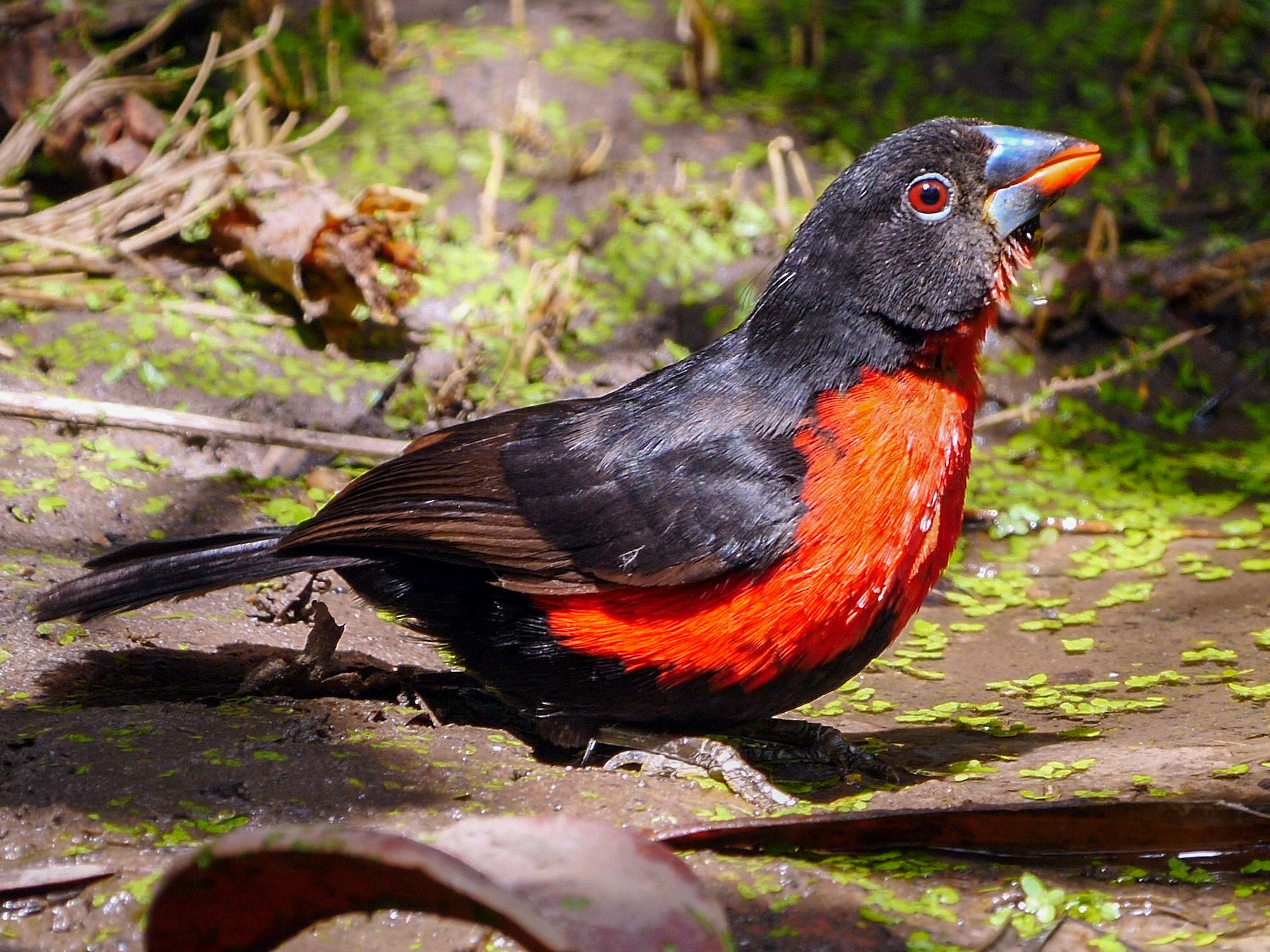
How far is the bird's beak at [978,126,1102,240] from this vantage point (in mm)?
3355

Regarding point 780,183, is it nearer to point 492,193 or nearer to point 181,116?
point 492,193

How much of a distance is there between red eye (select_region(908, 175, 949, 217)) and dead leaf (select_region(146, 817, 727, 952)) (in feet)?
5.84

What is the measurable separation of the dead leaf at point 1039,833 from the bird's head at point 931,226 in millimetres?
1177

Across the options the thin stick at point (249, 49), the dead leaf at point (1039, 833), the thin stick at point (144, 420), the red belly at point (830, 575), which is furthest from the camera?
the thin stick at point (249, 49)

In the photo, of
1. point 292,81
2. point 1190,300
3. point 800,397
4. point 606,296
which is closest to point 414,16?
point 292,81

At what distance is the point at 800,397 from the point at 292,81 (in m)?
4.29

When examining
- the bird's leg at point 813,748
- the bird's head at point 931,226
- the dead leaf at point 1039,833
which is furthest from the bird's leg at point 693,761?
the bird's head at point 931,226

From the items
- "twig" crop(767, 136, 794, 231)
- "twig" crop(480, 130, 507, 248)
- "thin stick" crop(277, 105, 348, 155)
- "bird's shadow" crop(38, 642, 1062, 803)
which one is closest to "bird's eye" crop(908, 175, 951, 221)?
"bird's shadow" crop(38, 642, 1062, 803)

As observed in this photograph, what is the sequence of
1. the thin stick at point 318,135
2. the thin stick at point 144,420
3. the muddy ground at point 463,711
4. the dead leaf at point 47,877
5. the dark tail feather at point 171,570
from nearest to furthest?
the dead leaf at point 47,877 → the muddy ground at point 463,711 → the dark tail feather at point 171,570 → the thin stick at point 144,420 → the thin stick at point 318,135

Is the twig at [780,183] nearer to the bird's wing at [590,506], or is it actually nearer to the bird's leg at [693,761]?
the bird's wing at [590,506]

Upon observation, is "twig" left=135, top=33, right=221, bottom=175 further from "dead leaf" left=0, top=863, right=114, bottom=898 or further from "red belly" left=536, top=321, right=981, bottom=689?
"dead leaf" left=0, top=863, right=114, bottom=898

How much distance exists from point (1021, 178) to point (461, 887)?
234cm

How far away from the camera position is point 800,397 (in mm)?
3318

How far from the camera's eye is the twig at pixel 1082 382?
518 cm
